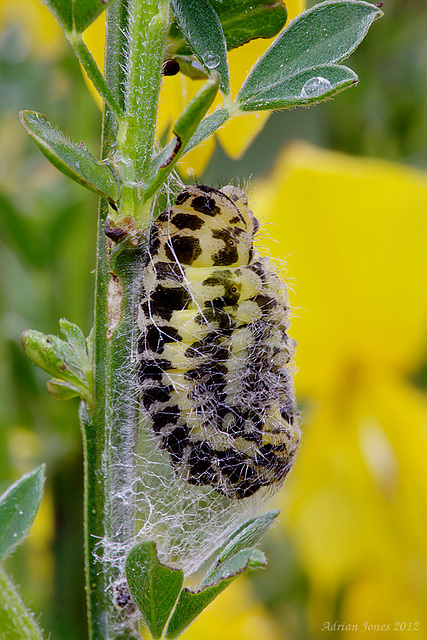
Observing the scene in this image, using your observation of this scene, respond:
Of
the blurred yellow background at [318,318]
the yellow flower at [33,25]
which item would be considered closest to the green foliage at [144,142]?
the blurred yellow background at [318,318]

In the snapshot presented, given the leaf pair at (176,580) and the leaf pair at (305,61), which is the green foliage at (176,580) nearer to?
the leaf pair at (176,580)

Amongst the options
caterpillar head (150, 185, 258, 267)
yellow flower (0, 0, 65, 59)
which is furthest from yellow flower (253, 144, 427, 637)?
caterpillar head (150, 185, 258, 267)

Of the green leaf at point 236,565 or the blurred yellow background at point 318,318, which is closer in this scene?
the green leaf at point 236,565

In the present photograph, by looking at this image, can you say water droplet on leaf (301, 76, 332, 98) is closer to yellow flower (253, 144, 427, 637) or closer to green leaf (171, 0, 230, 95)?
green leaf (171, 0, 230, 95)

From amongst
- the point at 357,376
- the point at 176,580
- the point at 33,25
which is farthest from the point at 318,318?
the point at 176,580

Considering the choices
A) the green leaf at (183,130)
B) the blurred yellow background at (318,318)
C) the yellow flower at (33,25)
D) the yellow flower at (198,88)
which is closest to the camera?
the green leaf at (183,130)

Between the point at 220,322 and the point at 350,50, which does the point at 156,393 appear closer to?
the point at 220,322

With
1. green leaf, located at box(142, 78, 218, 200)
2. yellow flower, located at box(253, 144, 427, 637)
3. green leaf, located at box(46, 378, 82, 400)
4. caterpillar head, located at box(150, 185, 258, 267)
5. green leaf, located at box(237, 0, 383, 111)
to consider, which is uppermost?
green leaf, located at box(237, 0, 383, 111)

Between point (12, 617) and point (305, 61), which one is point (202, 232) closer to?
point (305, 61)
